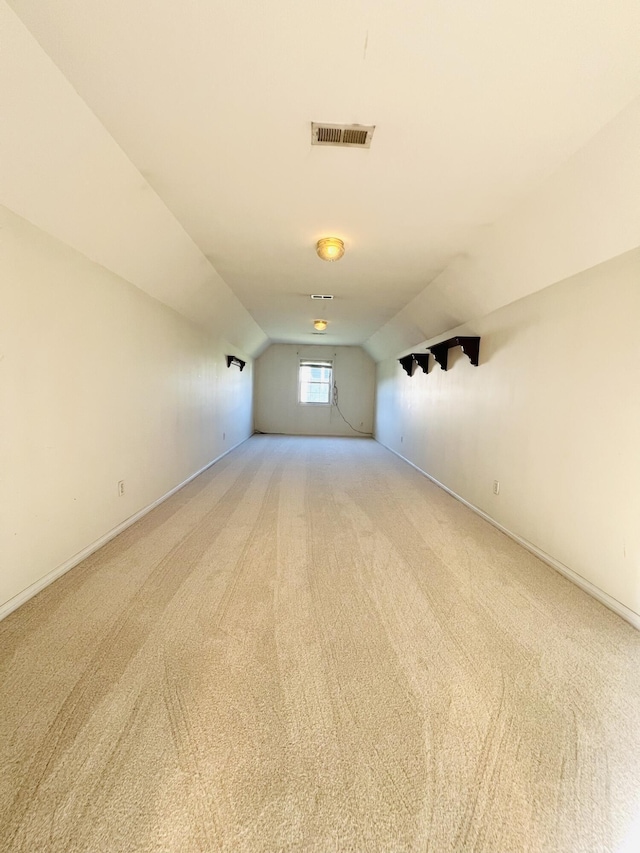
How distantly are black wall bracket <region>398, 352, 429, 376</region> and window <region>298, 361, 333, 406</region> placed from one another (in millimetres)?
2925

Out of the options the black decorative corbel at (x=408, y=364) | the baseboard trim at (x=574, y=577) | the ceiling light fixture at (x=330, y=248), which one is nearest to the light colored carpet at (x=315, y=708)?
the baseboard trim at (x=574, y=577)

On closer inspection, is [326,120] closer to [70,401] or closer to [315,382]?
[70,401]

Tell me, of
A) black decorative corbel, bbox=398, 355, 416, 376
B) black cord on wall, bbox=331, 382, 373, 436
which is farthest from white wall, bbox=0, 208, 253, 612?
black cord on wall, bbox=331, 382, 373, 436

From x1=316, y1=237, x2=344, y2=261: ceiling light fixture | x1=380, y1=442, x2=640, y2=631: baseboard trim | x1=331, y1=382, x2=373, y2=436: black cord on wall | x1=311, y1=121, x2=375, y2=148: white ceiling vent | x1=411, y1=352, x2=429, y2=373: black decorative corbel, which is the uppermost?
x1=311, y1=121, x2=375, y2=148: white ceiling vent

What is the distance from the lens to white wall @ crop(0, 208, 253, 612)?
5.81ft

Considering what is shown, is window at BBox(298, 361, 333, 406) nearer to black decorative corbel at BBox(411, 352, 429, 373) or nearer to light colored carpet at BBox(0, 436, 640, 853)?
black decorative corbel at BBox(411, 352, 429, 373)

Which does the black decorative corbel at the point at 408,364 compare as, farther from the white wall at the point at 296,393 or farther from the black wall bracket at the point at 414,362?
the white wall at the point at 296,393

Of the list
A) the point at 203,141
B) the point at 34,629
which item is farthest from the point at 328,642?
the point at 203,141

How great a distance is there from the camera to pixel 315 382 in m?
9.07

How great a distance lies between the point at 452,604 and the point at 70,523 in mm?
2210

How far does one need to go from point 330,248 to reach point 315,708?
9.13 ft

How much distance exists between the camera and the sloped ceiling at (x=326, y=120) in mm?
1185

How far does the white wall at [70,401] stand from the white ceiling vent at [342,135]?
1441 millimetres

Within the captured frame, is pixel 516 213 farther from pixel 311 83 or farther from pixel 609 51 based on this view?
pixel 311 83
